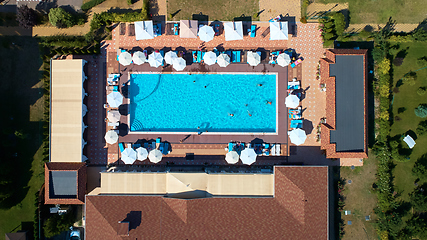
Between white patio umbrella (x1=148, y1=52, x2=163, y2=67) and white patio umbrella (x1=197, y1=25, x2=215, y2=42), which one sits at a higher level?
white patio umbrella (x1=197, y1=25, x2=215, y2=42)

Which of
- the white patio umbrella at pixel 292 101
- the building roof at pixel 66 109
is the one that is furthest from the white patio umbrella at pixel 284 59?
the building roof at pixel 66 109

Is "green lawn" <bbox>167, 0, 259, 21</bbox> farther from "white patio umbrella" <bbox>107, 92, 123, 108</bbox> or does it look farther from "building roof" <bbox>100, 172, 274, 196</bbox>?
"building roof" <bbox>100, 172, 274, 196</bbox>

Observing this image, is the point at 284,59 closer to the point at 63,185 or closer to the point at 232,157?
the point at 232,157

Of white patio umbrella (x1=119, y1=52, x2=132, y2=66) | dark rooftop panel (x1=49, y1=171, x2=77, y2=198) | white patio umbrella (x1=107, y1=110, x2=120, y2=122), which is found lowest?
dark rooftop panel (x1=49, y1=171, x2=77, y2=198)

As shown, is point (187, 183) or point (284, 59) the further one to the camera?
point (284, 59)

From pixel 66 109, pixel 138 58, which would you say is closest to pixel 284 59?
pixel 138 58

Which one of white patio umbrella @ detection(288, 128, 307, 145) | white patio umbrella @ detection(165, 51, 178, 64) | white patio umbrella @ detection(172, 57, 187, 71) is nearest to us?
white patio umbrella @ detection(288, 128, 307, 145)

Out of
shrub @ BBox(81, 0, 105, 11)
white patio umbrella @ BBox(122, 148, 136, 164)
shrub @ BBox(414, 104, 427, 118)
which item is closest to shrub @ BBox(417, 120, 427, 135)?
shrub @ BBox(414, 104, 427, 118)
